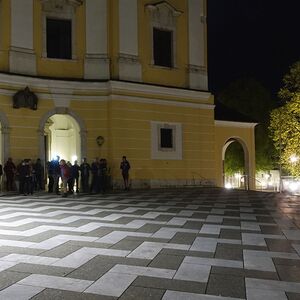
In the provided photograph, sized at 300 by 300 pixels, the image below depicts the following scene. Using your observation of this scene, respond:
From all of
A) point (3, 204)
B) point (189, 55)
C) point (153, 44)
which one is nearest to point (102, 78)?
point (153, 44)

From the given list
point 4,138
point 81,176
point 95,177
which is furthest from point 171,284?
point 4,138

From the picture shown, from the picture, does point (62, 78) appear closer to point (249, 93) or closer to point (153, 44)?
point (153, 44)

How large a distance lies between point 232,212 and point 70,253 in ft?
20.0

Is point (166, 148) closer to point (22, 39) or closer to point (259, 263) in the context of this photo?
point (22, 39)

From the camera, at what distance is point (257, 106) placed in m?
43.6

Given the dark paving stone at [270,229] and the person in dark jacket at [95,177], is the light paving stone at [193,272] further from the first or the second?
the person in dark jacket at [95,177]

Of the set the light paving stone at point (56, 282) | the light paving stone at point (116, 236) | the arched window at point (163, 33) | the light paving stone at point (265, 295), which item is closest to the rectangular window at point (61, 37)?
the arched window at point (163, 33)

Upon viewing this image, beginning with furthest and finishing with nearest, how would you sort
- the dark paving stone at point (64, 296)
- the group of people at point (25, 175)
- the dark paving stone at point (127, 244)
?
1. the group of people at point (25, 175)
2. the dark paving stone at point (127, 244)
3. the dark paving stone at point (64, 296)

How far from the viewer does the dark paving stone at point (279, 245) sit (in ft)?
22.5

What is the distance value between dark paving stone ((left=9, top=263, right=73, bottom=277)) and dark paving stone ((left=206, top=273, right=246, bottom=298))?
74.5 inches

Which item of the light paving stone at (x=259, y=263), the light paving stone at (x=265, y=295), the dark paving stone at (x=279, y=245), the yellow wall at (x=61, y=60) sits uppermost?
the yellow wall at (x=61, y=60)

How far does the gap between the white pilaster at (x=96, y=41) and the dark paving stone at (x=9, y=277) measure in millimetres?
15583

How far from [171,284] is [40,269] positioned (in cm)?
184

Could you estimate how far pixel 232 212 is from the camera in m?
11.3
